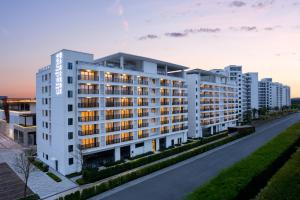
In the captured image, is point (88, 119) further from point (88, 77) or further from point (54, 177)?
point (54, 177)

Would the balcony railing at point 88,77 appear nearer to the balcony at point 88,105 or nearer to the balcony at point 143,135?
the balcony at point 88,105

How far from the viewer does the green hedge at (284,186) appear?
16.5m

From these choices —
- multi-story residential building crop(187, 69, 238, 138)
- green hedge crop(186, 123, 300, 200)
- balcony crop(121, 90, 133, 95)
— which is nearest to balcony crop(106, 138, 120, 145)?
balcony crop(121, 90, 133, 95)

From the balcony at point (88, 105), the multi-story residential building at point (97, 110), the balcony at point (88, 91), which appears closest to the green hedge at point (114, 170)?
the multi-story residential building at point (97, 110)

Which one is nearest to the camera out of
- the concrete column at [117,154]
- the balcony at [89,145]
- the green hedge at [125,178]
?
the green hedge at [125,178]

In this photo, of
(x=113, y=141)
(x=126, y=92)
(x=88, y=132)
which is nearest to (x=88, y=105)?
(x=88, y=132)

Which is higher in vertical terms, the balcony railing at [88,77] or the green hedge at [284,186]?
the balcony railing at [88,77]

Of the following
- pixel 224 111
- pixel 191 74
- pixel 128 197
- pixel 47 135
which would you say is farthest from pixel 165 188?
pixel 224 111

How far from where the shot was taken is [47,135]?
4431 cm

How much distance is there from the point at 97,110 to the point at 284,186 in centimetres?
3172

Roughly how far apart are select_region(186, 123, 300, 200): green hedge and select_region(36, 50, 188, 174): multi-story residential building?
998 inches

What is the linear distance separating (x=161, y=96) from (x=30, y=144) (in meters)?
37.9

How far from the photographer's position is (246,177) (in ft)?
64.9

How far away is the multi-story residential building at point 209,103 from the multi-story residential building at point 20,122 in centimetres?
4813
